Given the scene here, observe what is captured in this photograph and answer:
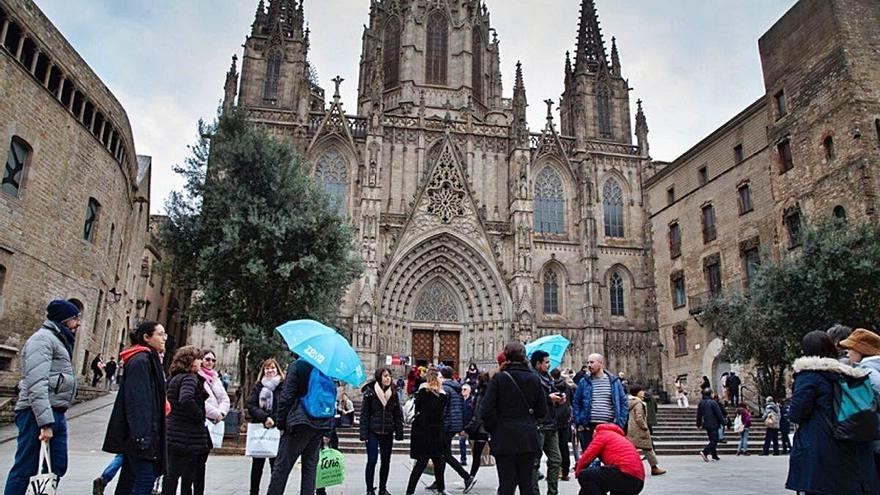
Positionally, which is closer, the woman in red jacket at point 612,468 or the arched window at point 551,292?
the woman in red jacket at point 612,468

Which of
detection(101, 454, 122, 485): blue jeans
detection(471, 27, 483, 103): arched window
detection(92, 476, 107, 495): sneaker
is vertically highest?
detection(471, 27, 483, 103): arched window

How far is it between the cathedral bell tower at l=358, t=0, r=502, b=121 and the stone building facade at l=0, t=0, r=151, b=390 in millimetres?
18580

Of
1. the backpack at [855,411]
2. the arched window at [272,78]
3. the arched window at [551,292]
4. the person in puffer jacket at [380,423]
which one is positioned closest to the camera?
the backpack at [855,411]

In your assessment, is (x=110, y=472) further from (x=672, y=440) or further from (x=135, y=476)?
(x=672, y=440)

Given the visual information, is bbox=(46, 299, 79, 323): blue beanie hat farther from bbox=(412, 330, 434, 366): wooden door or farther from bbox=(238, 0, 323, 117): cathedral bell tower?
bbox=(238, 0, 323, 117): cathedral bell tower

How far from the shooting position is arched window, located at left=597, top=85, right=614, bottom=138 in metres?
39.3

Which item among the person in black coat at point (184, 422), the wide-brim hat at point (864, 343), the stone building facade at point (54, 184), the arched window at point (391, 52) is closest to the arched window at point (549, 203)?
the arched window at point (391, 52)

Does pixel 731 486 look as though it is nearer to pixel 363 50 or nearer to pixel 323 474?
pixel 323 474

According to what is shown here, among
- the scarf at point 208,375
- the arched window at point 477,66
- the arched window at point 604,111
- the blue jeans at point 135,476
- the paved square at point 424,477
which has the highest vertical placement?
the arched window at point 477,66

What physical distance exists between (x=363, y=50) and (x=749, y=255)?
92.9 ft

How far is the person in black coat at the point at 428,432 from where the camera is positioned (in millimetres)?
7664

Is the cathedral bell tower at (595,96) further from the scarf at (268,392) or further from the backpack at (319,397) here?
the backpack at (319,397)

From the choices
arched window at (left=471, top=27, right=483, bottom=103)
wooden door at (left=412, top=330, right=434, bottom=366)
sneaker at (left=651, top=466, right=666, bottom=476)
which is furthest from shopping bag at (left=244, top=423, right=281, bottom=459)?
arched window at (left=471, top=27, right=483, bottom=103)

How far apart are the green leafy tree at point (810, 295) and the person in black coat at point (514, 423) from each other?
16.9 m
